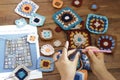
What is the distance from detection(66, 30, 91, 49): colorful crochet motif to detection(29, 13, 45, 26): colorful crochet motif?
0.40 ft

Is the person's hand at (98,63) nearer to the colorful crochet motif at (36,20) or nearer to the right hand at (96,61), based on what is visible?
the right hand at (96,61)

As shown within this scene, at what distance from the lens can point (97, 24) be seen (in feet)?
3.79

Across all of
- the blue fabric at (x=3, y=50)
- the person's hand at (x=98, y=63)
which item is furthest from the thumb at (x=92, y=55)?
the blue fabric at (x=3, y=50)

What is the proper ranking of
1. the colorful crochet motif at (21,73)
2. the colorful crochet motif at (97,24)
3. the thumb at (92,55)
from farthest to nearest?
the colorful crochet motif at (97,24) → the colorful crochet motif at (21,73) → the thumb at (92,55)

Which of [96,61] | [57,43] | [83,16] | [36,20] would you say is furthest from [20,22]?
[96,61]

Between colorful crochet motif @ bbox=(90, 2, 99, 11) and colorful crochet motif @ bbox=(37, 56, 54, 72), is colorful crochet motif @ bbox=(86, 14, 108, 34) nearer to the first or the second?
colorful crochet motif @ bbox=(90, 2, 99, 11)

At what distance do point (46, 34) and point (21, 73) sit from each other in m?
0.20

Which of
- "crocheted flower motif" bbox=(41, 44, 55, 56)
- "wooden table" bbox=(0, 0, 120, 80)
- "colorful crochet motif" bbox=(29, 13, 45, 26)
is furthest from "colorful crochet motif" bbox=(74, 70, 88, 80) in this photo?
"colorful crochet motif" bbox=(29, 13, 45, 26)

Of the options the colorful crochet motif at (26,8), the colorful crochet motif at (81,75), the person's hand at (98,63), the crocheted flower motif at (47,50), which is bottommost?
the colorful crochet motif at (81,75)

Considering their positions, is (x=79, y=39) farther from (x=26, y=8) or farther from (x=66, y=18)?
(x=26, y=8)

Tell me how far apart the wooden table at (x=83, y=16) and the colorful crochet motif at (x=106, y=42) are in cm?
3

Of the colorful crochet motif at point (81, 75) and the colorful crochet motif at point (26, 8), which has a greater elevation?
the colorful crochet motif at point (26, 8)

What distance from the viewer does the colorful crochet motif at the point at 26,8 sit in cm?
112

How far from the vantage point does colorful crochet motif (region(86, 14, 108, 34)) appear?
1.14m
